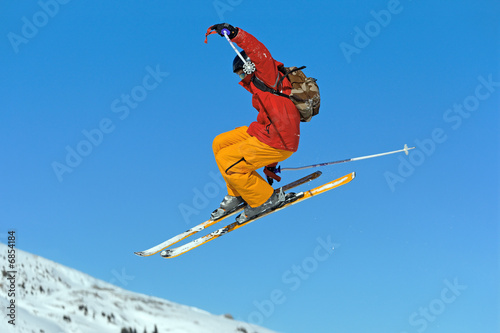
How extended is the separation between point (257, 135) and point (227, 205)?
1.75 metres

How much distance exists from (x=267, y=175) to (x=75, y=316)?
5.78 meters

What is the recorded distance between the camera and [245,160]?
1006 centimetres

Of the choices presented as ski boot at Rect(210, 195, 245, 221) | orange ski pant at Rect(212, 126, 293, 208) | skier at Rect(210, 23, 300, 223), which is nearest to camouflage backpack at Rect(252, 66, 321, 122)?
skier at Rect(210, 23, 300, 223)

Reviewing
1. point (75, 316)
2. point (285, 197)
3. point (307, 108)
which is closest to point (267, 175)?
point (285, 197)

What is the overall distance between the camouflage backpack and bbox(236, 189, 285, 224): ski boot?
5.68 feet

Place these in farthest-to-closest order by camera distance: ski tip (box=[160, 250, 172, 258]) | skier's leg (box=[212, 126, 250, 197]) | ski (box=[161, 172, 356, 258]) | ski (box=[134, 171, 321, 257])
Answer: ski tip (box=[160, 250, 172, 258])
ski (box=[134, 171, 321, 257])
ski (box=[161, 172, 356, 258])
skier's leg (box=[212, 126, 250, 197])

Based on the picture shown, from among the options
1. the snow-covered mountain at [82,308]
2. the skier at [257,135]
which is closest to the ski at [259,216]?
the skier at [257,135]

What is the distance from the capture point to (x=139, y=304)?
15.6 m

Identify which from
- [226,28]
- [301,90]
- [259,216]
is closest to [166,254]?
[259,216]

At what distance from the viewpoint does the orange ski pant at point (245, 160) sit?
392 inches

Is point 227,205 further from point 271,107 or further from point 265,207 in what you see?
point 271,107

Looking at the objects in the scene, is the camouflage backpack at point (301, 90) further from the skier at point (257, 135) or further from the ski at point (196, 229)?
the ski at point (196, 229)

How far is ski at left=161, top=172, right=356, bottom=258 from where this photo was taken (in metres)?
11.2

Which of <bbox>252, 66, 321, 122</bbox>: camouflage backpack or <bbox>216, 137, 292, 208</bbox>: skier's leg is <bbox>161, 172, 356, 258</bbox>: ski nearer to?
<bbox>216, 137, 292, 208</bbox>: skier's leg
